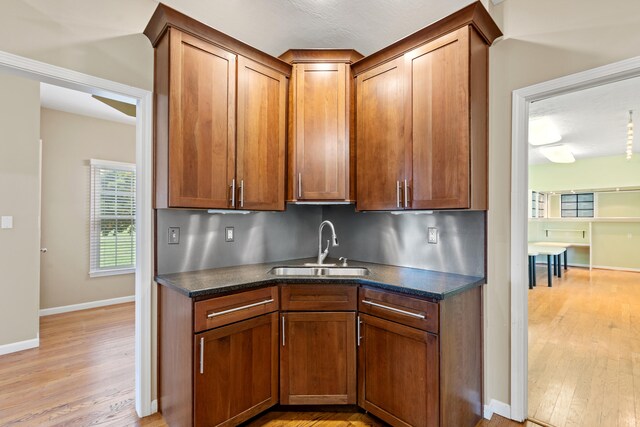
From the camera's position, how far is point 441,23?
6.32 feet

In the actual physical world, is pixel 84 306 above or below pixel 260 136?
below

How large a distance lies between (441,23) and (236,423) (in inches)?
104

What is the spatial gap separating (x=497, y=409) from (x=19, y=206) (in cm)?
439

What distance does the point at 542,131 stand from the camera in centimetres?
497

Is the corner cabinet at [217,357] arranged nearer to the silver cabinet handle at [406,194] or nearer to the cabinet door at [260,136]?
the cabinet door at [260,136]

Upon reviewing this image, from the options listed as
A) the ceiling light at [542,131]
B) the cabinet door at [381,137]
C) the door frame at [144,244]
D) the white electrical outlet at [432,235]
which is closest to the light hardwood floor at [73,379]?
the door frame at [144,244]

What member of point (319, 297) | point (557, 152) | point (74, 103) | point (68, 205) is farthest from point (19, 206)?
point (557, 152)

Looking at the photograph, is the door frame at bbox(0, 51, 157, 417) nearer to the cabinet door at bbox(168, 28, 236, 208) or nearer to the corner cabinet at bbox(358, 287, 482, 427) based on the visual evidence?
the cabinet door at bbox(168, 28, 236, 208)

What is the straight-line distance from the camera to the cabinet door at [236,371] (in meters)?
1.73

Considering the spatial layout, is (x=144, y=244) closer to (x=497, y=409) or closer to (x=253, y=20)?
(x=253, y=20)

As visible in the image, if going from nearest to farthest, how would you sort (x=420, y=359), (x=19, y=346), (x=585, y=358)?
1. (x=420, y=359)
2. (x=585, y=358)
3. (x=19, y=346)

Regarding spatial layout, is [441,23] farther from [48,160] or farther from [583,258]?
[583,258]

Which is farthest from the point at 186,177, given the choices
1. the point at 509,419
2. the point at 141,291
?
the point at 509,419

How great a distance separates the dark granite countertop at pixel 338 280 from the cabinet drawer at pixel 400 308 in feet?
0.15
